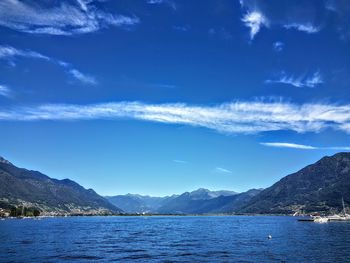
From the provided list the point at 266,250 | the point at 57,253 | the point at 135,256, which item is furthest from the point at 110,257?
the point at 266,250

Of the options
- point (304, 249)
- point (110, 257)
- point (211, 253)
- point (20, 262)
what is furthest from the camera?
point (304, 249)

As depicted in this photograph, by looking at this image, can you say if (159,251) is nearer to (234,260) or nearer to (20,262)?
(234,260)

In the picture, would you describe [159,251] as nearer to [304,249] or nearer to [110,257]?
[110,257]

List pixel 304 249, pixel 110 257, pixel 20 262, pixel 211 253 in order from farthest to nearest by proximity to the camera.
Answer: pixel 304 249 < pixel 211 253 < pixel 110 257 < pixel 20 262

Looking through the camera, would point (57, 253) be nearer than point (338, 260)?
No

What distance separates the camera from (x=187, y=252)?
109m

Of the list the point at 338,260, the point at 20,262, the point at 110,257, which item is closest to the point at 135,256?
the point at 110,257

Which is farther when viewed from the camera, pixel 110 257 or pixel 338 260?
pixel 110 257

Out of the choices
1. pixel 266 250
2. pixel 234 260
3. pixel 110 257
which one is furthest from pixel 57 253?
pixel 266 250

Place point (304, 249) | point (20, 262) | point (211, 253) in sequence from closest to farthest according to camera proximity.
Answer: point (20, 262), point (211, 253), point (304, 249)

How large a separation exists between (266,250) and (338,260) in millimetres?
26042

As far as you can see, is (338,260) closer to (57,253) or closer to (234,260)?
(234,260)

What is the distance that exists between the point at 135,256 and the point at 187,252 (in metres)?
16.1

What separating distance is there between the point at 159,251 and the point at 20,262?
3996 cm
